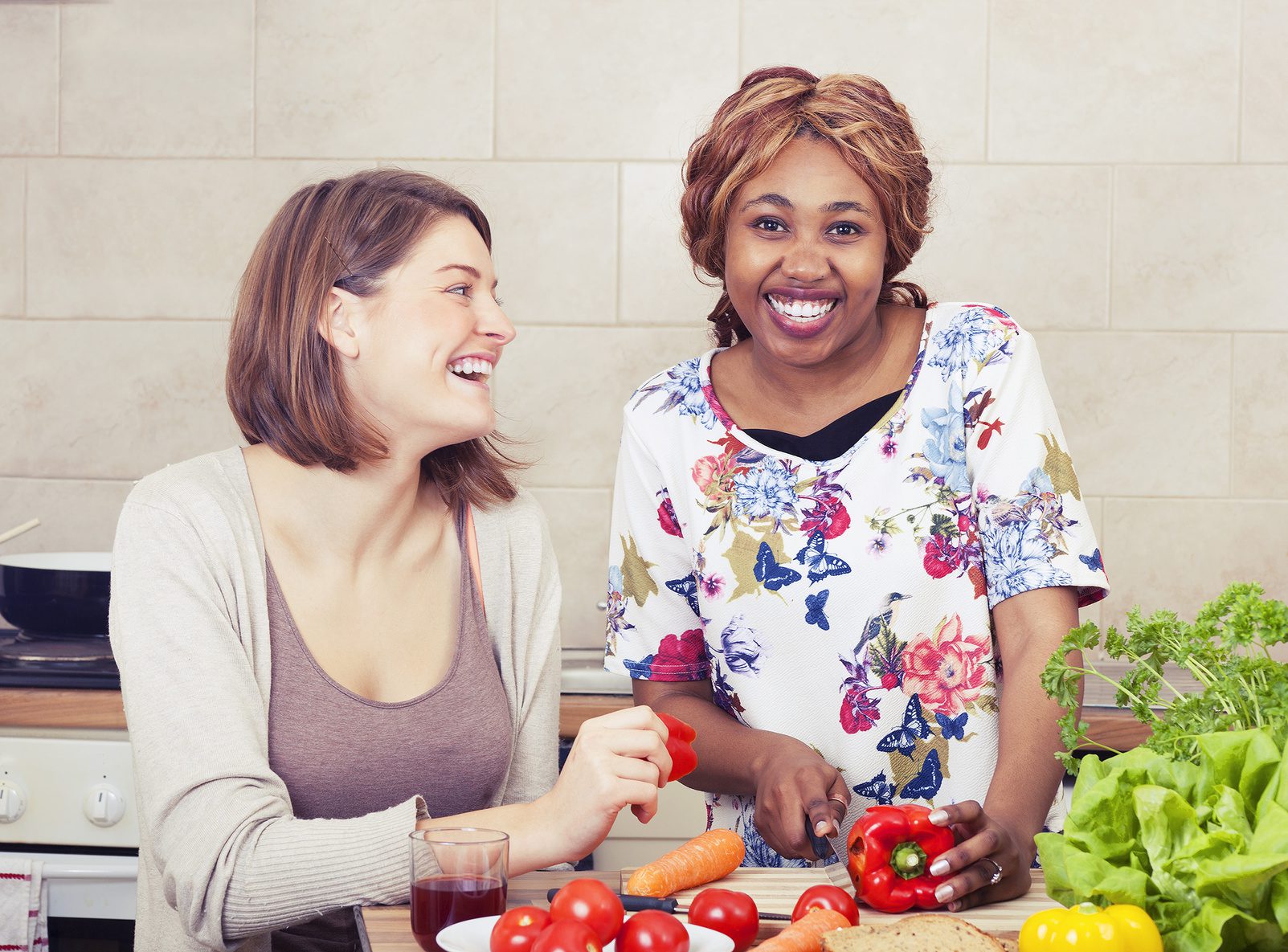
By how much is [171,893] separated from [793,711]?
0.67 m

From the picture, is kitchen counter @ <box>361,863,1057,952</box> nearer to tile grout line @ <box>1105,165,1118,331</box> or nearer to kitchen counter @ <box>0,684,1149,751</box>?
kitchen counter @ <box>0,684,1149,751</box>

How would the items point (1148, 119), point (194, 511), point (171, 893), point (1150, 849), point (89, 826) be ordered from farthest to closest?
point (1148, 119)
point (89, 826)
point (194, 511)
point (171, 893)
point (1150, 849)

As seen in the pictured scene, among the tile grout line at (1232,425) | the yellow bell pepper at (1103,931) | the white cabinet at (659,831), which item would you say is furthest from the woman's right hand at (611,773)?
the tile grout line at (1232,425)

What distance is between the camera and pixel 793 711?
1.44 meters

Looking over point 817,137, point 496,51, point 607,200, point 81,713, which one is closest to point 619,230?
point 607,200

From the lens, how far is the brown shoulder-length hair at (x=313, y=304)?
1.42 m

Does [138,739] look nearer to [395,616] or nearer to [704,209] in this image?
[395,616]

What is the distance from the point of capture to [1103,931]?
78 cm

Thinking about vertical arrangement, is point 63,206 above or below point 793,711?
above

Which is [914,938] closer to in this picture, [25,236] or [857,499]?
[857,499]

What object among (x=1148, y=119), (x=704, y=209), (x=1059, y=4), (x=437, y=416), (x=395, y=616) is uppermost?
(x=1059, y=4)

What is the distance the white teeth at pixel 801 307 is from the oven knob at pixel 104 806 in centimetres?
123

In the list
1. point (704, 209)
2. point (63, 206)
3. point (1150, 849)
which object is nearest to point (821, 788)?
point (1150, 849)

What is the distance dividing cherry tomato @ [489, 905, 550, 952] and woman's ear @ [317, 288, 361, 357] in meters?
0.73
